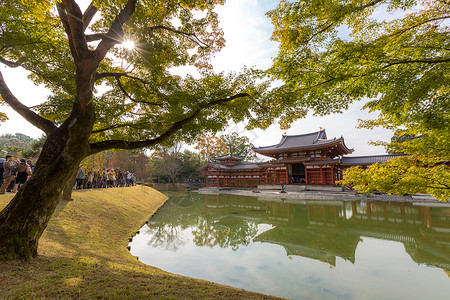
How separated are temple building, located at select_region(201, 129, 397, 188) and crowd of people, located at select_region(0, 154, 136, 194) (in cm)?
1470

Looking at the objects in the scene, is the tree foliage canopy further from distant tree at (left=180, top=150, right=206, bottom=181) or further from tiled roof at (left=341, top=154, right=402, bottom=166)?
distant tree at (left=180, top=150, right=206, bottom=181)

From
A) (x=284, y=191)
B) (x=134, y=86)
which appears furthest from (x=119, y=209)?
(x=284, y=191)

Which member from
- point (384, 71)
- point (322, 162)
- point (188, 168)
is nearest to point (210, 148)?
point (188, 168)

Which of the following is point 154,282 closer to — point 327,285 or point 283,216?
point 327,285

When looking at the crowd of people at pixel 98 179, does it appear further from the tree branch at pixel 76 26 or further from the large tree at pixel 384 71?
the large tree at pixel 384 71

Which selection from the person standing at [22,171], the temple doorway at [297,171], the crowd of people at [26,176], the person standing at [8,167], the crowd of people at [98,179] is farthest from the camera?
the temple doorway at [297,171]

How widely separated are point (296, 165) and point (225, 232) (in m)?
20.7

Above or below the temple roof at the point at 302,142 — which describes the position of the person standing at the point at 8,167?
below

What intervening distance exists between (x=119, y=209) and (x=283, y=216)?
8511 mm

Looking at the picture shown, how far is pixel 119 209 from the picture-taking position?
30.1ft

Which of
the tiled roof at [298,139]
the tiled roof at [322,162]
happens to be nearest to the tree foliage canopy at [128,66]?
the tiled roof at [322,162]

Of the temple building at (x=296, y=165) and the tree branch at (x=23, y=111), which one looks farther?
the temple building at (x=296, y=165)

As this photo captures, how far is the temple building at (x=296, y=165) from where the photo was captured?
2072 centimetres

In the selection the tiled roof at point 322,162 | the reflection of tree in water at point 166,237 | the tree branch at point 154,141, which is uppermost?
the tiled roof at point 322,162
